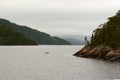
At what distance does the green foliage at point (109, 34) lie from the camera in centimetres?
14250

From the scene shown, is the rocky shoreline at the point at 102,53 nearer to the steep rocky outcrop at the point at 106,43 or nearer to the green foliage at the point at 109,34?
the steep rocky outcrop at the point at 106,43

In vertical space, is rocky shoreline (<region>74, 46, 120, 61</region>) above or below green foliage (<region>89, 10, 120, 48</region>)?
below

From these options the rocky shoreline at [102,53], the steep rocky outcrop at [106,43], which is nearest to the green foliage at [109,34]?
the steep rocky outcrop at [106,43]

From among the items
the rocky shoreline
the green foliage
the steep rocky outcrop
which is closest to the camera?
the rocky shoreline

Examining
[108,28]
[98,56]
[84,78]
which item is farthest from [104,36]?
[84,78]

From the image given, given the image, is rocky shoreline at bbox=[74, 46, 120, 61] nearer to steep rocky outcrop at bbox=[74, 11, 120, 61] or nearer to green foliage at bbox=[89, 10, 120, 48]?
steep rocky outcrop at bbox=[74, 11, 120, 61]

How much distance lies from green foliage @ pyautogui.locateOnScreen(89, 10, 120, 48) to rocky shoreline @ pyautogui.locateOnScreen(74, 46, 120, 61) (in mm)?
3210

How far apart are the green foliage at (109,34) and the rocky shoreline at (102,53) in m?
3.21

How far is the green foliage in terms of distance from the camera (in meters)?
142

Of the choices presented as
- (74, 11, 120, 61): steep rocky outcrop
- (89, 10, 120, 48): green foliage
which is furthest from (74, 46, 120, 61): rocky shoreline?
(89, 10, 120, 48): green foliage

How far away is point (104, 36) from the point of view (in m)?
155

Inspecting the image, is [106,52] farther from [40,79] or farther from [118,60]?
[40,79]

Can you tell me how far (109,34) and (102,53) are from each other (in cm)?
1652

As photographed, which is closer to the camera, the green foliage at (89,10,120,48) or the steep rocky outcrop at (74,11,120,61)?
the steep rocky outcrop at (74,11,120,61)
